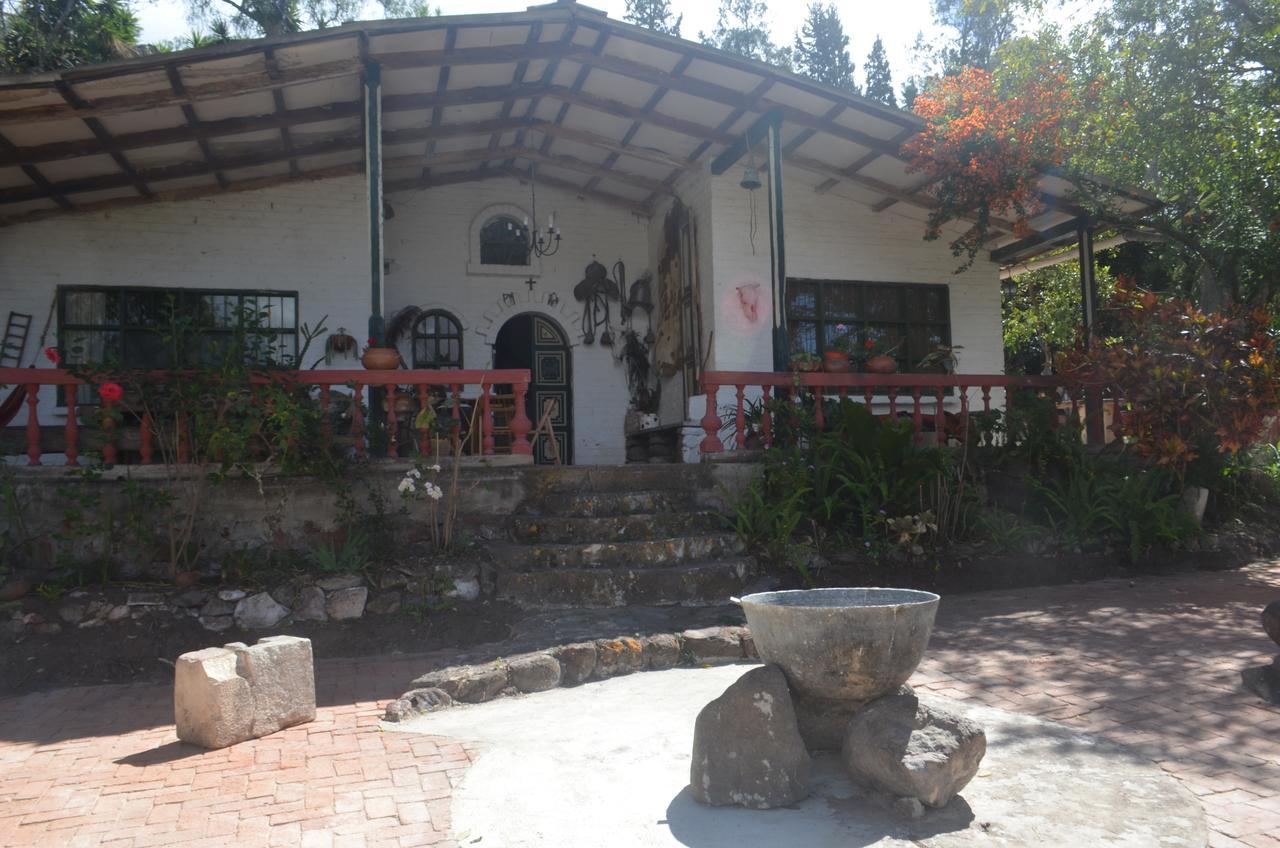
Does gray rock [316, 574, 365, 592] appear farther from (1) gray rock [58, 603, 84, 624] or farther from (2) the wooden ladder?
(2) the wooden ladder

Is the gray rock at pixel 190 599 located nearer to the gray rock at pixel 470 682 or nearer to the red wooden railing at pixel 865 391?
the gray rock at pixel 470 682

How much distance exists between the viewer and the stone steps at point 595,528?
7008mm

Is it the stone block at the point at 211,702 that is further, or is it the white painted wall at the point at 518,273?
the white painted wall at the point at 518,273

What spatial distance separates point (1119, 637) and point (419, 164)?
29.0 feet

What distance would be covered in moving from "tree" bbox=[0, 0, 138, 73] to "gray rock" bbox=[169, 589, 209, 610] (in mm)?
10431

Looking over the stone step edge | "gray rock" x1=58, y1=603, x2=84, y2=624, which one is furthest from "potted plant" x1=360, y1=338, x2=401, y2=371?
the stone step edge

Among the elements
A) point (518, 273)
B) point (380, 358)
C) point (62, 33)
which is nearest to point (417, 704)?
point (380, 358)

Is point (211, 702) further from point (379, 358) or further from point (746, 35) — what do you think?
point (746, 35)

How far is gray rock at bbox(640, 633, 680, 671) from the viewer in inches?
207

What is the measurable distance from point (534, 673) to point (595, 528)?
2164mm

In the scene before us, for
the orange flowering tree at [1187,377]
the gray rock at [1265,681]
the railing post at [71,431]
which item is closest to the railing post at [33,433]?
the railing post at [71,431]

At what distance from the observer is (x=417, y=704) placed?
14.9ft

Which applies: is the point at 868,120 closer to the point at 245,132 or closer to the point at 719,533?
the point at 719,533

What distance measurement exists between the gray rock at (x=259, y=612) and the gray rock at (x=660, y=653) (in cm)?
260
